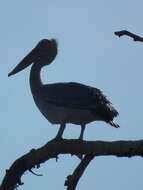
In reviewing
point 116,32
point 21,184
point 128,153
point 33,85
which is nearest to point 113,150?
point 128,153

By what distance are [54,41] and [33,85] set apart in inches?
77.8

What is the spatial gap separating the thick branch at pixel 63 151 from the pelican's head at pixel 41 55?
17.9 feet

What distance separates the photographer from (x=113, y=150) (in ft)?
29.1

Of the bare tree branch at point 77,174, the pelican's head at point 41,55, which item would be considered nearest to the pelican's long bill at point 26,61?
the pelican's head at point 41,55

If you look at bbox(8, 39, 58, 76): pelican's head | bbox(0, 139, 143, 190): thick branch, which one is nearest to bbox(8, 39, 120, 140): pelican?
bbox(8, 39, 58, 76): pelican's head

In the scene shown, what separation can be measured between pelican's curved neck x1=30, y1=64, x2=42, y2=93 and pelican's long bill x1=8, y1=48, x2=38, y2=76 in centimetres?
41

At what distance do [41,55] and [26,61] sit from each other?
558 millimetres

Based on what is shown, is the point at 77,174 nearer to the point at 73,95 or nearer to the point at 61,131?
the point at 61,131

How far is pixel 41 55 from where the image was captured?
51.1 feet

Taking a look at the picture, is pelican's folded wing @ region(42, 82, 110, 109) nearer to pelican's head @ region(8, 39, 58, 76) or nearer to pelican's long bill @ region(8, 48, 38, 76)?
pelican's head @ region(8, 39, 58, 76)

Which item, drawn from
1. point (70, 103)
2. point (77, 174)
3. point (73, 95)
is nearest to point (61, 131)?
point (70, 103)

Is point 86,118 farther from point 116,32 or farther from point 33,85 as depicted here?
point 116,32

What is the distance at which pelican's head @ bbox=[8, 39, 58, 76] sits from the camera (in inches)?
612

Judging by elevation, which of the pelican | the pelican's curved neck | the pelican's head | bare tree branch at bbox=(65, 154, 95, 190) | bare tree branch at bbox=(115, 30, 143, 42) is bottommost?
bare tree branch at bbox=(65, 154, 95, 190)
